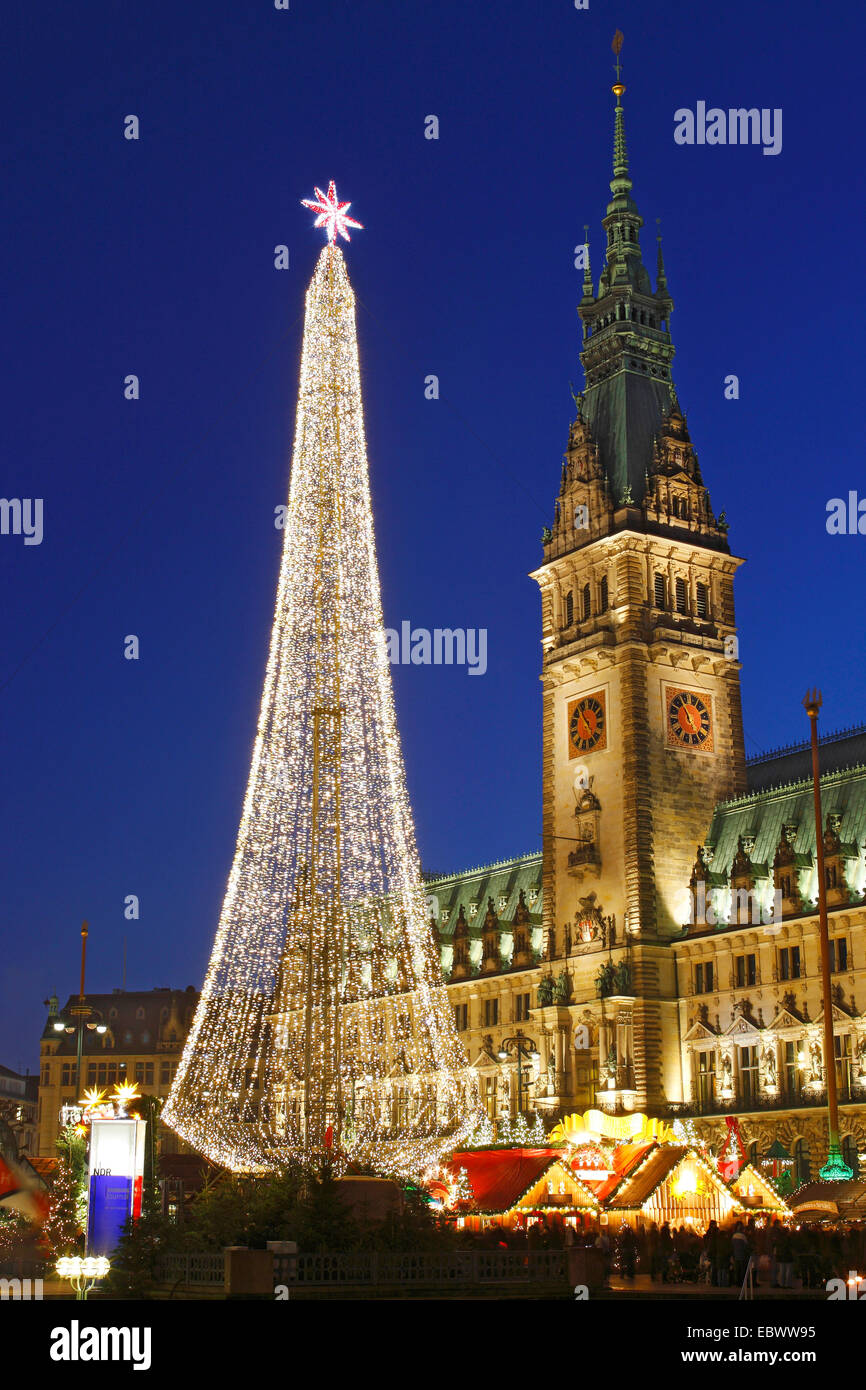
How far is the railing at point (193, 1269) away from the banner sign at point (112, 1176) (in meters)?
1.86

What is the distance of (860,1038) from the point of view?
251 feet

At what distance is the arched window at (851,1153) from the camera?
7200 cm

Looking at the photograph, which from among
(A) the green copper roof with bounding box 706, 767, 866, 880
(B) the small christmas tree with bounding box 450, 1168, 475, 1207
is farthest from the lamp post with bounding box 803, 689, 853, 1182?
(A) the green copper roof with bounding box 706, 767, 866, 880

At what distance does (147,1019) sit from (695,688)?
97.7 m

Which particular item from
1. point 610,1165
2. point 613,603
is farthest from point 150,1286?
point 613,603

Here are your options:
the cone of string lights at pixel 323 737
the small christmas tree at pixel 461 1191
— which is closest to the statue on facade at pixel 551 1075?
the small christmas tree at pixel 461 1191

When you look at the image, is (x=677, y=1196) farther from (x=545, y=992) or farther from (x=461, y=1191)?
(x=545, y=992)

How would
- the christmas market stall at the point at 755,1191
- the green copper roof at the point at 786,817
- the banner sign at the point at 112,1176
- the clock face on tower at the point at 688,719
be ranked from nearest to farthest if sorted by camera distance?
the banner sign at the point at 112,1176
the christmas market stall at the point at 755,1191
the green copper roof at the point at 786,817
the clock face on tower at the point at 688,719

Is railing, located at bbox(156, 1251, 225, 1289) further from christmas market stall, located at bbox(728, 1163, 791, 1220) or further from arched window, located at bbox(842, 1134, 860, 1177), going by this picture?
arched window, located at bbox(842, 1134, 860, 1177)

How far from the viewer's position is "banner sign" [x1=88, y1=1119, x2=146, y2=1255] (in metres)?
37.9

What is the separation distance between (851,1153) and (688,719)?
29887 millimetres

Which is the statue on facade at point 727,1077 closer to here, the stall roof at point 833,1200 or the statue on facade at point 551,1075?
the statue on facade at point 551,1075

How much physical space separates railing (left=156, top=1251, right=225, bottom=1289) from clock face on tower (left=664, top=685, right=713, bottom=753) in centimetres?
6188
